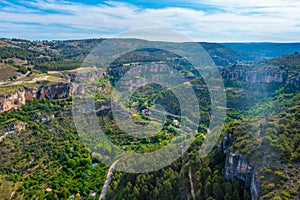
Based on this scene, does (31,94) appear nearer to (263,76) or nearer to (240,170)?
(240,170)

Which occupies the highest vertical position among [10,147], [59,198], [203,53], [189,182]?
[203,53]

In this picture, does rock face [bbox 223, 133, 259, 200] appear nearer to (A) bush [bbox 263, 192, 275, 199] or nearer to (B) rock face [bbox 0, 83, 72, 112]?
(A) bush [bbox 263, 192, 275, 199]

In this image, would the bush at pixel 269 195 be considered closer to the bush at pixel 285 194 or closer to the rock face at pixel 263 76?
the bush at pixel 285 194

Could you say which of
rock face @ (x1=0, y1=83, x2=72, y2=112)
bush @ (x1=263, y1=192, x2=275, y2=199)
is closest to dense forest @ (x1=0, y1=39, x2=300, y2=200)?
bush @ (x1=263, y1=192, x2=275, y2=199)

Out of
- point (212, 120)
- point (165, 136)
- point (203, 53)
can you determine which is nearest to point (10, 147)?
point (165, 136)

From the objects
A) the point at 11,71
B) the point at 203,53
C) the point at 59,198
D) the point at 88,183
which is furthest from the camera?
the point at 203,53

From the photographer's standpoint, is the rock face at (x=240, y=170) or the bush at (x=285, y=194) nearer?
the bush at (x=285, y=194)

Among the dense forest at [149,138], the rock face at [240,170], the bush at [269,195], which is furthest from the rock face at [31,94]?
the bush at [269,195]

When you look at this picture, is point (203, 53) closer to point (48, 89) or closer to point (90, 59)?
point (90, 59)

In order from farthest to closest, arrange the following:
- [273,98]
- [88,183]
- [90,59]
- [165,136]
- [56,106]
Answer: [90,59] → [273,98] → [56,106] → [165,136] → [88,183]
